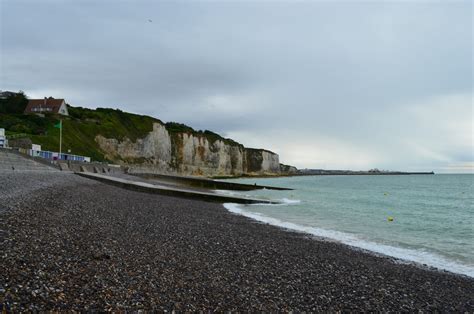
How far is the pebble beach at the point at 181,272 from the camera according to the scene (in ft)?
17.6

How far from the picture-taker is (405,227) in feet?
67.0

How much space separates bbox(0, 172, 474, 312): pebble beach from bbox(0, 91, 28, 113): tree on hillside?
82.5 m

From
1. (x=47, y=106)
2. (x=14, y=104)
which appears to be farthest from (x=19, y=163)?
(x=14, y=104)

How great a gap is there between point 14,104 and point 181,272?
9249cm

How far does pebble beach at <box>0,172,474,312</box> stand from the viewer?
212 inches

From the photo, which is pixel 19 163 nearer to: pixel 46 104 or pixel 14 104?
pixel 46 104

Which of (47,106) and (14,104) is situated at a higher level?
(14,104)

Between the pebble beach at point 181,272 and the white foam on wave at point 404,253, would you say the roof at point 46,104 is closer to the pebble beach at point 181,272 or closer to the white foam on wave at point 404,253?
the pebble beach at point 181,272

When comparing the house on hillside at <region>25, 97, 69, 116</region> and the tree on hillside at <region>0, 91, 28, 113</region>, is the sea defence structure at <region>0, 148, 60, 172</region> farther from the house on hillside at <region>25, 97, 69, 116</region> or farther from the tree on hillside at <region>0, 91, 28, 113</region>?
the tree on hillside at <region>0, 91, 28, 113</region>

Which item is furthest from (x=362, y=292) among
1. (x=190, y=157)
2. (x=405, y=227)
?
(x=190, y=157)

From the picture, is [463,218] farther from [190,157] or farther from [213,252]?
[190,157]

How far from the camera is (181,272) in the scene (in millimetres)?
7449

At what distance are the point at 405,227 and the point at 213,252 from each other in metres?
15.5

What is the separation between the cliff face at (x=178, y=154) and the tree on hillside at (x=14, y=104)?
86.8 feet
